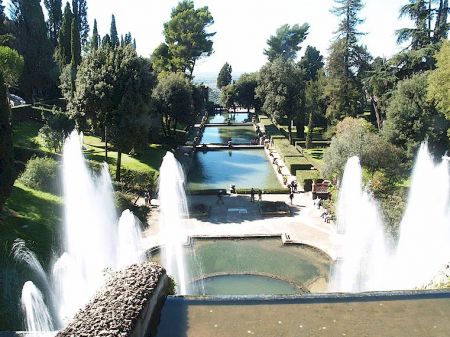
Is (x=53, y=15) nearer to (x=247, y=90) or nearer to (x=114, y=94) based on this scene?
(x=247, y=90)

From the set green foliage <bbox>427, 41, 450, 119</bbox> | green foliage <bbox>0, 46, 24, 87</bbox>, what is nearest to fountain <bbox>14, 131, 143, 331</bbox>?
green foliage <bbox>0, 46, 24, 87</bbox>

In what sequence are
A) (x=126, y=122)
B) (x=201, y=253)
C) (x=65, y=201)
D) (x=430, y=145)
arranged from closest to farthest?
(x=201, y=253) < (x=65, y=201) < (x=126, y=122) < (x=430, y=145)

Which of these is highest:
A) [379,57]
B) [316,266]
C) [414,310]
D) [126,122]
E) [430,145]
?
[379,57]

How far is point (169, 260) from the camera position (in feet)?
57.8

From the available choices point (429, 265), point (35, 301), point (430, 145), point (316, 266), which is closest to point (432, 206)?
point (429, 265)

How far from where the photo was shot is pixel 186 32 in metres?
58.1

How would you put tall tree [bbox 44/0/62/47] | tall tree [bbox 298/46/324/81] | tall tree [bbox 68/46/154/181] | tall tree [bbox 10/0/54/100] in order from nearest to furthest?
1. tall tree [bbox 68/46/154/181]
2. tall tree [bbox 10/0/54/100]
3. tall tree [bbox 44/0/62/47]
4. tall tree [bbox 298/46/324/81]

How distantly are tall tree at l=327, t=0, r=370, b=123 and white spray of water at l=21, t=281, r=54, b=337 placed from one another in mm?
32952

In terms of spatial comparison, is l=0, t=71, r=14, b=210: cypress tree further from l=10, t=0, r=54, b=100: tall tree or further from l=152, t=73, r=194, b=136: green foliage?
l=10, t=0, r=54, b=100: tall tree

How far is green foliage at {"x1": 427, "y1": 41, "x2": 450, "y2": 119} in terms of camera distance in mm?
27047

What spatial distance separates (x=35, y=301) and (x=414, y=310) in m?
10.3

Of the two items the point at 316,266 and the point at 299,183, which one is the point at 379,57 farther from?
the point at 316,266

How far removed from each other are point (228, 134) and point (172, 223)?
102 ft

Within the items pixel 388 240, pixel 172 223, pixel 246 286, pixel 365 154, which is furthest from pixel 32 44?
pixel 388 240
